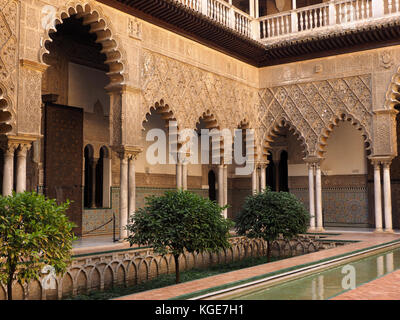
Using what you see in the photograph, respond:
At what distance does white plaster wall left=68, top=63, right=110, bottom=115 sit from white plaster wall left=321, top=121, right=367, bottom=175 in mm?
6944

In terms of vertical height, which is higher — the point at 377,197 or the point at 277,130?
the point at 277,130

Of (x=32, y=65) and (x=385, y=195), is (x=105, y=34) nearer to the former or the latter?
(x=32, y=65)

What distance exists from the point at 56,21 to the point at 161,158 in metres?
6.32

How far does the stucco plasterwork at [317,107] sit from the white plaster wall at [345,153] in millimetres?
2137

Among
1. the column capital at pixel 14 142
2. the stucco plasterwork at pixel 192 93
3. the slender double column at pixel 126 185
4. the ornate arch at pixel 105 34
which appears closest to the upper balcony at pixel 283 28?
the stucco plasterwork at pixel 192 93

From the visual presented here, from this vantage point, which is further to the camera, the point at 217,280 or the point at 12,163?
the point at 12,163

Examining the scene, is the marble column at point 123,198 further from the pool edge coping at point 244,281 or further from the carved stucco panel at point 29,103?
the pool edge coping at point 244,281

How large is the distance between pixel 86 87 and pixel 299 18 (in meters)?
6.28

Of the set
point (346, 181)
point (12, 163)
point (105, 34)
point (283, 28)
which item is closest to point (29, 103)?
point (12, 163)

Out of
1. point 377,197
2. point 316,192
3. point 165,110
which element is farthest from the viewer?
point 316,192

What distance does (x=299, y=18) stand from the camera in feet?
45.1

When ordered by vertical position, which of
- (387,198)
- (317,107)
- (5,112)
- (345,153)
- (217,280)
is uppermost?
(317,107)

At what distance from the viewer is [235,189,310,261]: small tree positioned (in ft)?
30.1

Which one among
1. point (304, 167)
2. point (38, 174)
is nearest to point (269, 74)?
point (304, 167)
